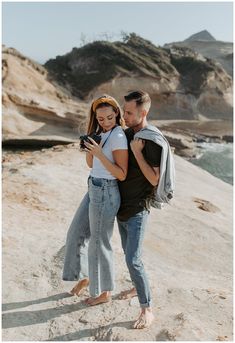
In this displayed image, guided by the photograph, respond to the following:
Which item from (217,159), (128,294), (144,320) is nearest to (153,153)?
(144,320)

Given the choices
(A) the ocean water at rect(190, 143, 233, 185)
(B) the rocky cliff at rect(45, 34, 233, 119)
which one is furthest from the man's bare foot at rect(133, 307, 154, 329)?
(B) the rocky cliff at rect(45, 34, 233, 119)

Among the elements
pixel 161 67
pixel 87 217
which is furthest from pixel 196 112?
pixel 87 217

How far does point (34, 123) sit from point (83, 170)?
14423 mm

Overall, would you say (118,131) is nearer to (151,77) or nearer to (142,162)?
(142,162)

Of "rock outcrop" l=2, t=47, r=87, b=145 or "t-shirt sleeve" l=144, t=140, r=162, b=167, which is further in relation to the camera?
"rock outcrop" l=2, t=47, r=87, b=145

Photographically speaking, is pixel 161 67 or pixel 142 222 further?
pixel 161 67

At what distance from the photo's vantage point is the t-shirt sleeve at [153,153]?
337cm

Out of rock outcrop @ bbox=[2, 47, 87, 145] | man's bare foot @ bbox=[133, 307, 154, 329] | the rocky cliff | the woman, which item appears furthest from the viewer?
the rocky cliff

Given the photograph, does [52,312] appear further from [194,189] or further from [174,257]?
[194,189]

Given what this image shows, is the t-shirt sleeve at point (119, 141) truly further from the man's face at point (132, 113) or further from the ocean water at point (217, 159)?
the ocean water at point (217, 159)

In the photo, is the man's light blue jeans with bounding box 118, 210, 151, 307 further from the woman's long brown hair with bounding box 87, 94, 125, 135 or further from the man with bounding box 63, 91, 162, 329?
the woman's long brown hair with bounding box 87, 94, 125, 135

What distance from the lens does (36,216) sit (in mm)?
6562

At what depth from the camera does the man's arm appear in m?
3.36

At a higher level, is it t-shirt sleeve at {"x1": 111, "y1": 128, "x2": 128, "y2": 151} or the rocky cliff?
the rocky cliff
